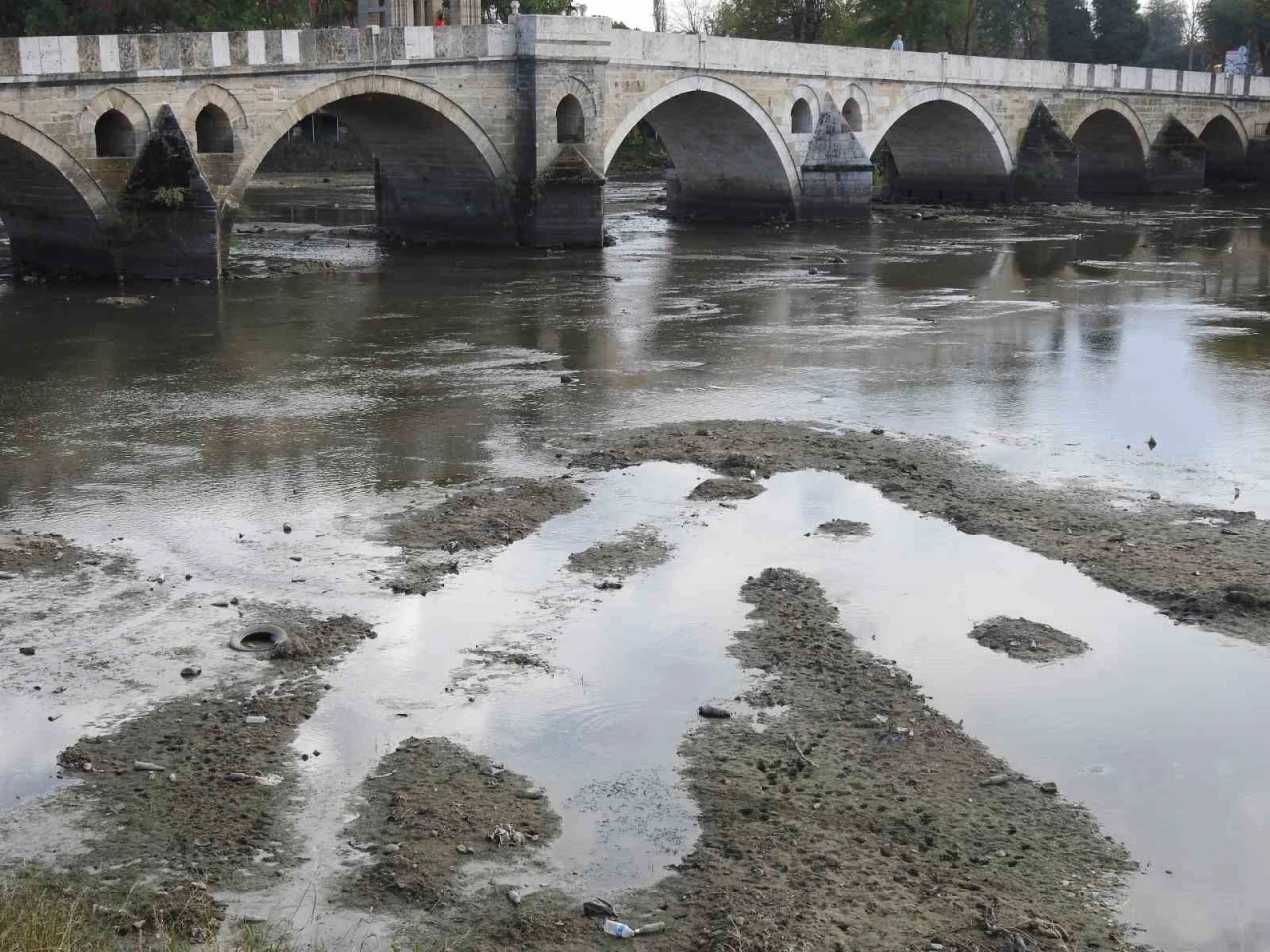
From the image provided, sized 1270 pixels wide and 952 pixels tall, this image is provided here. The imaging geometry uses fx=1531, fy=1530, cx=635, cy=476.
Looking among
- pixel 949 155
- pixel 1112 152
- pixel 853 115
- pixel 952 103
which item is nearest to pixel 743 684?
pixel 853 115

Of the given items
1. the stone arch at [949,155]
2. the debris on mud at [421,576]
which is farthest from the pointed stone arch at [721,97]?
the debris on mud at [421,576]

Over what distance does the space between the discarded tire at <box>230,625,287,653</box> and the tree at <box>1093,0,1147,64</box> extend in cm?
5373

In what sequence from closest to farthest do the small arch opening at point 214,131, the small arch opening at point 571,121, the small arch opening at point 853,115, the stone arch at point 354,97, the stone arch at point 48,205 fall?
the stone arch at point 48,205
the small arch opening at point 214,131
the stone arch at point 354,97
the small arch opening at point 571,121
the small arch opening at point 853,115

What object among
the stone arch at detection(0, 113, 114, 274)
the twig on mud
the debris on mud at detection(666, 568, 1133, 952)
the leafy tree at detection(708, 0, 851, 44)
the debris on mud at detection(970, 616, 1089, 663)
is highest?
the leafy tree at detection(708, 0, 851, 44)

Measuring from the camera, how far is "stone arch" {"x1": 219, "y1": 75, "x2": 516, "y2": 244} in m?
21.5

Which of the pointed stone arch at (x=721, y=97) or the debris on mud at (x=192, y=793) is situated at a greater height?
the pointed stone arch at (x=721, y=97)

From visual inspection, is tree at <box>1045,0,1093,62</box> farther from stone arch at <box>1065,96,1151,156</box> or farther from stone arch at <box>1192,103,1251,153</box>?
stone arch at <box>1065,96,1151,156</box>

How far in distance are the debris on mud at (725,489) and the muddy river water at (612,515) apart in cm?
12

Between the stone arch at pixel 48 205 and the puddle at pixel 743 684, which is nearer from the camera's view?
the puddle at pixel 743 684

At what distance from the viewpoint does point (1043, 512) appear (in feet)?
27.2

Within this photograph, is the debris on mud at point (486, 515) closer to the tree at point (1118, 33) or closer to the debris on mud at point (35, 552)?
the debris on mud at point (35, 552)

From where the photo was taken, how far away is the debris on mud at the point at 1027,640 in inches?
251

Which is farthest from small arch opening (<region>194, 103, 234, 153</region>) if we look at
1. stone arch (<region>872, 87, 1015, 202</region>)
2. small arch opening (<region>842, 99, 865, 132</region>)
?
stone arch (<region>872, 87, 1015, 202</region>)

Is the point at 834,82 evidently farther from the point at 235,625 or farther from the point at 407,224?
the point at 235,625
